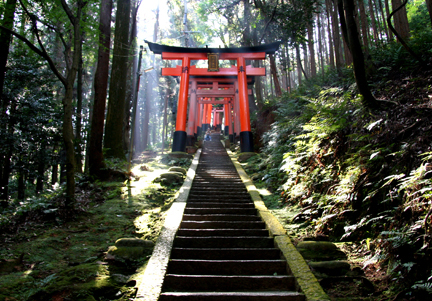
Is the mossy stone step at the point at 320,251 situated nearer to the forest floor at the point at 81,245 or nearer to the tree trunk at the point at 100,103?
the forest floor at the point at 81,245

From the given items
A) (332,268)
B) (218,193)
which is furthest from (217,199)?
(332,268)

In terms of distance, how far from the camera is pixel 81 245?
4.81 metres

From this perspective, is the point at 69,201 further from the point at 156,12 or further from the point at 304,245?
the point at 156,12

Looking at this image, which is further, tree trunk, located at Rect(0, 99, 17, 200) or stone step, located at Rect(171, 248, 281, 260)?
tree trunk, located at Rect(0, 99, 17, 200)

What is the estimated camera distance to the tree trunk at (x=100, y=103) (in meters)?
8.84

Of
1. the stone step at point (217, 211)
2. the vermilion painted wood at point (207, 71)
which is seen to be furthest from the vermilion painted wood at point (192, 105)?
the stone step at point (217, 211)

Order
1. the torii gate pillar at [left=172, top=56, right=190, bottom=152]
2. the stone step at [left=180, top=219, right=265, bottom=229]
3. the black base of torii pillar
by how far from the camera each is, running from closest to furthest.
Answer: the stone step at [left=180, top=219, right=265, bottom=229] < the black base of torii pillar < the torii gate pillar at [left=172, top=56, right=190, bottom=152]

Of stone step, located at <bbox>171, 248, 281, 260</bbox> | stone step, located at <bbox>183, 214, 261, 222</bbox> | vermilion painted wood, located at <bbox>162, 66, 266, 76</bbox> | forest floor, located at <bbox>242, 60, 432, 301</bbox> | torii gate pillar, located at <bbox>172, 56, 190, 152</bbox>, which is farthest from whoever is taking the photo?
vermilion painted wood, located at <bbox>162, 66, 266, 76</bbox>

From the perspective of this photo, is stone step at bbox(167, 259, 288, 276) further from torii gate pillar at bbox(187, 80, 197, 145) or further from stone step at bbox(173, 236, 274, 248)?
torii gate pillar at bbox(187, 80, 197, 145)

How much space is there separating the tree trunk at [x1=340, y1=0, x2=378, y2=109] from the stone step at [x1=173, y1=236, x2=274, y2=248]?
3458 millimetres

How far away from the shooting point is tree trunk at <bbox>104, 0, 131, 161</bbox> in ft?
34.6

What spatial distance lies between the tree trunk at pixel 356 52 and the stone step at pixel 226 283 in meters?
3.98

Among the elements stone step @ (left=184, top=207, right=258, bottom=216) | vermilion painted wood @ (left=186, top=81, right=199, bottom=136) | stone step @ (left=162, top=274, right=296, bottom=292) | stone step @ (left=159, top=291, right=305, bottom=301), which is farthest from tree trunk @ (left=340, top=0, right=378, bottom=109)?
vermilion painted wood @ (left=186, top=81, right=199, bottom=136)

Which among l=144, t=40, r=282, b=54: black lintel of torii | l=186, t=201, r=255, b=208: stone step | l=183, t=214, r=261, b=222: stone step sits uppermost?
l=144, t=40, r=282, b=54: black lintel of torii
